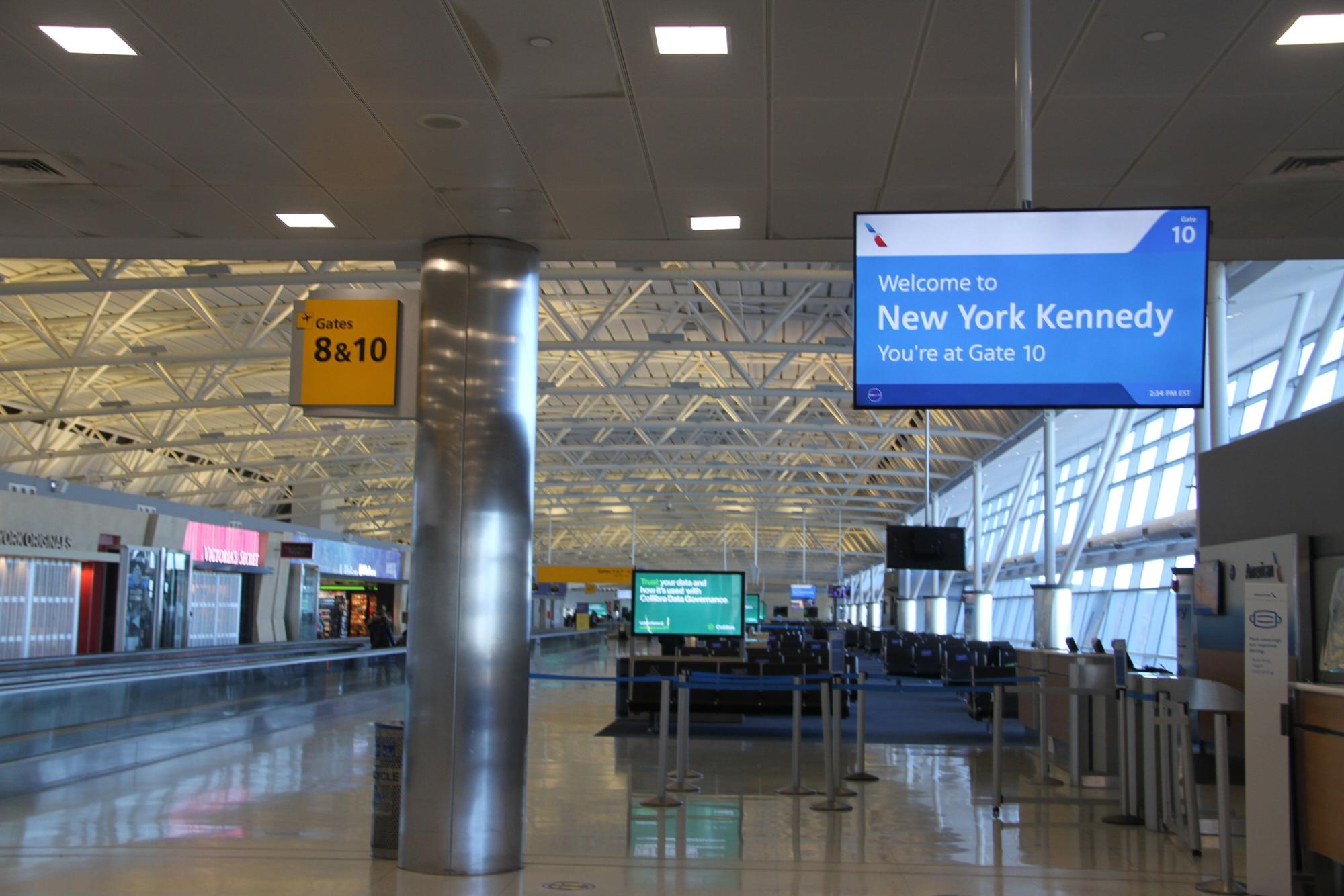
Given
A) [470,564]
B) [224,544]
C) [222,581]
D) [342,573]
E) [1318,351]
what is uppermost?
[1318,351]

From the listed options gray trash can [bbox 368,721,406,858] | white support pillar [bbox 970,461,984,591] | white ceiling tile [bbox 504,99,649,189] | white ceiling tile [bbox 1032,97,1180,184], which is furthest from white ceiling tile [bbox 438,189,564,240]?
white support pillar [bbox 970,461,984,591]

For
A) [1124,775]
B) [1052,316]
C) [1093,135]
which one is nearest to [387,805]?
[1052,316]

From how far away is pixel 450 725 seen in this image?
7.25 meters

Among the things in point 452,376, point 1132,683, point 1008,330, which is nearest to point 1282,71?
point 1008,330

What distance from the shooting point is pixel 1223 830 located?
23.6ft

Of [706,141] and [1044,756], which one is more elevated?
[706,141]

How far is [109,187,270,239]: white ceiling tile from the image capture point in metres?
7.15

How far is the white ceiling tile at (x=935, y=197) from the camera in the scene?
6.96m

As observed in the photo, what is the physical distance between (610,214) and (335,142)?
181 centimetres

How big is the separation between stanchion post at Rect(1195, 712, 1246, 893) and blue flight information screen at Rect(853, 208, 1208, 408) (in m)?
3.16

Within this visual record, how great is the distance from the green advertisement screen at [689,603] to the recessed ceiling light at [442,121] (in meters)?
11.7

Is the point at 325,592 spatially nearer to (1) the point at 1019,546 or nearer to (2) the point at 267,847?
(1) the point at 1019,546

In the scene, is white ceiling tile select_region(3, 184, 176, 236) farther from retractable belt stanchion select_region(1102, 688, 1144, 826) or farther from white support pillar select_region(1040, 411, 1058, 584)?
white support pillar select_region(1040, 411, 1058, 584)

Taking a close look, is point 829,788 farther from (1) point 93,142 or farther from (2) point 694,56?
(1) point 93,142
